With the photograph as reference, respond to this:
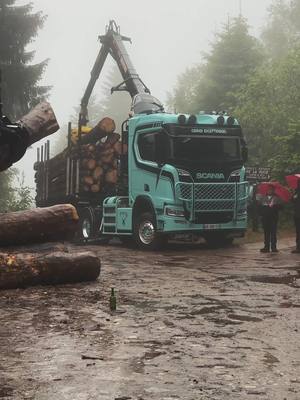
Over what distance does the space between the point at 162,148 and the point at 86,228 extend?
15.4ft

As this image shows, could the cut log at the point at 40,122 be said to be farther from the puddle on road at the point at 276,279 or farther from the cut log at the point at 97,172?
the cut log at the point at 97,172

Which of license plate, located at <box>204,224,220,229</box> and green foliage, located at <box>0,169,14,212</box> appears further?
green foliage, located at <box>0,169,14,212</box>

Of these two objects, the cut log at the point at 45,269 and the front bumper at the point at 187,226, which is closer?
the cut log at the point at 45,269

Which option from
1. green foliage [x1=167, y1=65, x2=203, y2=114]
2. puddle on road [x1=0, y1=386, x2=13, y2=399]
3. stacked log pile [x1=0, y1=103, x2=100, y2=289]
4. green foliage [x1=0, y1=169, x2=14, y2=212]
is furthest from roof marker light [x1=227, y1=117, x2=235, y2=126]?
green foliage [x1=167, y1=65, x2=203, y2=114]

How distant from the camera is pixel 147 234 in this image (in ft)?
46.6

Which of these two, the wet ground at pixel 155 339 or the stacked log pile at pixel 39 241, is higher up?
the stacked log pile at pixel 39 241

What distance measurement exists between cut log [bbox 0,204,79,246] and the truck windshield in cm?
523

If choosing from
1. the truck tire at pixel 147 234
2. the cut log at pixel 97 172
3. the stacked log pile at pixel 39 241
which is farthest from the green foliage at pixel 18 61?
the stacked log pile at pixel 39 241

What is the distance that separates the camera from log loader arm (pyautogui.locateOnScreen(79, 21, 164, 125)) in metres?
16.8

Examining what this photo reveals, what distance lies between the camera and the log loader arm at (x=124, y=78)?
55.0 ft

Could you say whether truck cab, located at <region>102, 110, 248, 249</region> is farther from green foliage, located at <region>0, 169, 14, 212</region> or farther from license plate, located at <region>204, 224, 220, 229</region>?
green foliage, located at <region>0, 169, 14, 212</region>

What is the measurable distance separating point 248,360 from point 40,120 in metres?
5.34

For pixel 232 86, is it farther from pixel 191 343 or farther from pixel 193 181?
pixel 191 343

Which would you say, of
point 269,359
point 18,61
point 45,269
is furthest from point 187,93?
point 269,359
